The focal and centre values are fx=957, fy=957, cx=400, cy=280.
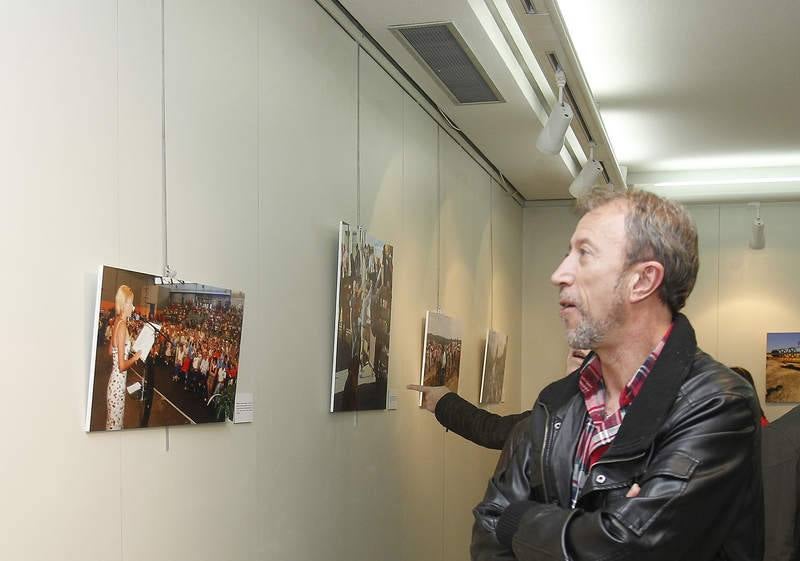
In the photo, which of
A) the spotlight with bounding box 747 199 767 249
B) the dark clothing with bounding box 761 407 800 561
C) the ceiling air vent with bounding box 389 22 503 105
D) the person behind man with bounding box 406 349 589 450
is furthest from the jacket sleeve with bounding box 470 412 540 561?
the spotlight with bounding box 747 199 767 249

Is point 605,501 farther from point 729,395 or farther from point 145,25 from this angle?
point 145,25

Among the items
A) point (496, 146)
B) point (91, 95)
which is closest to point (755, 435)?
point (91, 95)

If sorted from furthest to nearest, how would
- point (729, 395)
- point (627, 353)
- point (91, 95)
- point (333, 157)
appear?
1. point (333, 157)
2. point (91, 95)
3. point (627, 353)
4. point (729, 395)

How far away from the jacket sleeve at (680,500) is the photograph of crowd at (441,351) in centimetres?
410

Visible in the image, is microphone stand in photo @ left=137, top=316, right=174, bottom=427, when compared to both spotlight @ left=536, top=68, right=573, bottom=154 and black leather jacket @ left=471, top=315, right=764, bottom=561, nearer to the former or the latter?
black leather jacket @ left=471, top=315, right=764, bottom=561

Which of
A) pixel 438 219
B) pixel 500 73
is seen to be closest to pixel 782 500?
pixel 500 73

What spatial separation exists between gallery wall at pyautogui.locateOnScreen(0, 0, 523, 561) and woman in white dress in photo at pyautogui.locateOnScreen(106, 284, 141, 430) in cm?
8

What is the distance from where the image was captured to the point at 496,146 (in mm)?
7789

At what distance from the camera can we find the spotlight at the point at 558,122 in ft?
19.3

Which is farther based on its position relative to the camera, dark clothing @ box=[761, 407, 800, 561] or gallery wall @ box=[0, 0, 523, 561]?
dark clothing @ box=[761, 407, 800, 561]

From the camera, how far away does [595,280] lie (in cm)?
246

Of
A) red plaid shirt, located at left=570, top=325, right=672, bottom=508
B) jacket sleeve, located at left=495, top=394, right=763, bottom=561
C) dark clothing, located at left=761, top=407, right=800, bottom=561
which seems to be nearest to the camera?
jacket sleeve, located at left=495, top=394, right=763, bottom=561

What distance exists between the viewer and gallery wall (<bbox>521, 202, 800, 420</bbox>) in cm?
1034

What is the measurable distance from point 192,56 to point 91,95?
700 mm
